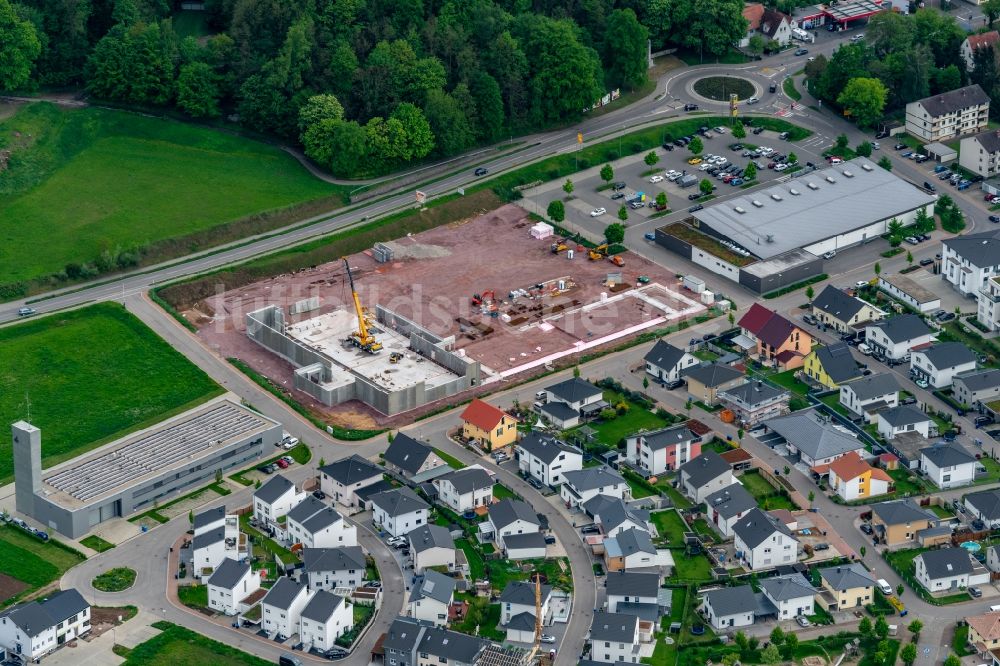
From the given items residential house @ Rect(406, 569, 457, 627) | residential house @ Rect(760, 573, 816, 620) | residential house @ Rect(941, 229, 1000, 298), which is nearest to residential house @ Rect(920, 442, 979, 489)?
residential house @ Rect(760, 573, 816, 620)

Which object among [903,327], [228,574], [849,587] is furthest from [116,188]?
[849,587]

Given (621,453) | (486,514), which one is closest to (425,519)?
(486,514)

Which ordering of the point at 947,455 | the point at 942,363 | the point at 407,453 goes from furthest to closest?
the point at 942,363 < the point at 407,453 < the point at 947,455

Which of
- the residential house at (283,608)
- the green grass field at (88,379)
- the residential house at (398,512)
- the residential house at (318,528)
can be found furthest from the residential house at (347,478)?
the green grass field at (88,379)

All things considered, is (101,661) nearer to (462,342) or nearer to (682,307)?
(462,342)

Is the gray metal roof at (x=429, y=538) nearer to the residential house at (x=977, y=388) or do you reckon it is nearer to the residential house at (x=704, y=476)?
the residential house at (x=704, y=476)

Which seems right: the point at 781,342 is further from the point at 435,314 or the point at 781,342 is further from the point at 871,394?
the point at 435,314
